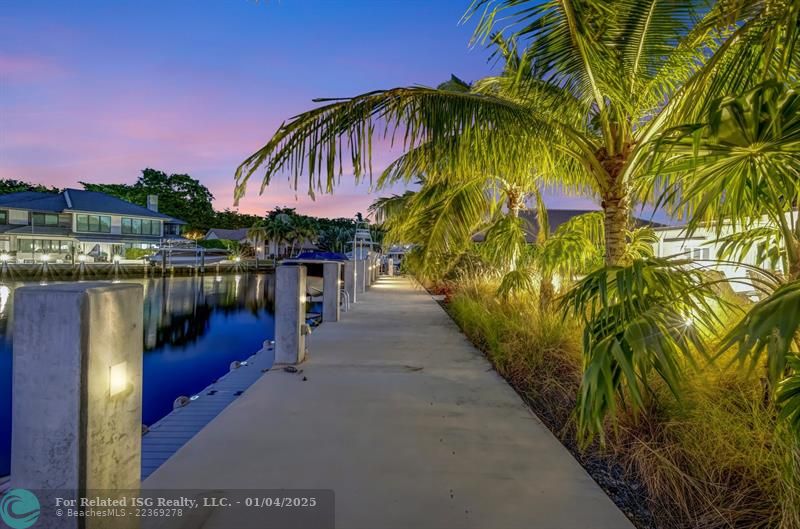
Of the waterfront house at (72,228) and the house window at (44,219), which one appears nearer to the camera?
the waterfront house at (72,228)

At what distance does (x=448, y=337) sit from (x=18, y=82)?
2721cm

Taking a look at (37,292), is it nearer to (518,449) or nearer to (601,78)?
(518,449)

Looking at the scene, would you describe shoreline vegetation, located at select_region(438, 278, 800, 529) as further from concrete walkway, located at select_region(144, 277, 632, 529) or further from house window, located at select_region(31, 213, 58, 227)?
house window, located at select_region(31, 213, 58, 227)

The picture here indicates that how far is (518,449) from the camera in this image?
301 cm

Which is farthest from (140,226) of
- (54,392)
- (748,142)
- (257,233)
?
(748,142)

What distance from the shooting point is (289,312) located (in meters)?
5.14

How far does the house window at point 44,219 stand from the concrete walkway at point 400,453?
4013cm

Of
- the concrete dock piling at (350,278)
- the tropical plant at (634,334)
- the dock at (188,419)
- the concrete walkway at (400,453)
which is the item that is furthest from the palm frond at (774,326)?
the concrete dock piling at (350,278)

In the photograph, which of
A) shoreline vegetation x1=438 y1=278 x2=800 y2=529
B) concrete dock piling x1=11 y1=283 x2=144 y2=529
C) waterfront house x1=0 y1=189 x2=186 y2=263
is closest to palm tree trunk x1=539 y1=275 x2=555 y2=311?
shoreline vegetation x1=438 y1=278 x2=800 y2=529

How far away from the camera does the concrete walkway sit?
2.26m

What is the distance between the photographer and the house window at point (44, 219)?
31.8m

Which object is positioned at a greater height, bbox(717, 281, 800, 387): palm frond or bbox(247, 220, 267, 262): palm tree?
bbox(247, 220, 267, 262): palm tree

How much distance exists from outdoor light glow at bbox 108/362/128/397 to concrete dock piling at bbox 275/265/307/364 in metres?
3.25

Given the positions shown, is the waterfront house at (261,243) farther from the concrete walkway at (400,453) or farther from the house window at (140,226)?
the concrete walkway at (400,453)
